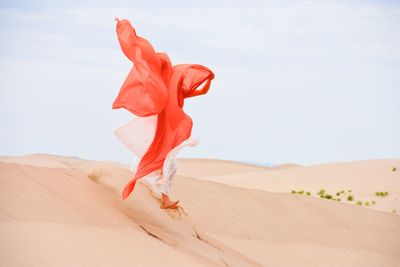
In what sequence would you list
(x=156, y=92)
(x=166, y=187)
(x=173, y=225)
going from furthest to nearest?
(x=173, y=225) → (x=166, y=187) → (x=156, y=92)

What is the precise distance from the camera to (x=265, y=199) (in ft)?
55.5

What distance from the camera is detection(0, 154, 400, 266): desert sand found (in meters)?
9.58

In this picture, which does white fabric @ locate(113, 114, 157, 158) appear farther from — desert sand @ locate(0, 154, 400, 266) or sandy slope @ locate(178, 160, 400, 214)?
sandy slope @ locate(178, 160, 400, 214)

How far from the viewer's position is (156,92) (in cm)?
1052

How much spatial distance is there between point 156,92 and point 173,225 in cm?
278

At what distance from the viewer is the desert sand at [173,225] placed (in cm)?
958

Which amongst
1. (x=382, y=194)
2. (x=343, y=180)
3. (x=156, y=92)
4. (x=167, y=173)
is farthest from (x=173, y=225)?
(x=343, y=180)

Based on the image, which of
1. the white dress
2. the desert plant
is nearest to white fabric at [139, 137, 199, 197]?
the white dress

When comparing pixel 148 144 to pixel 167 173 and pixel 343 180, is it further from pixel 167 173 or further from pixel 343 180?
pixel 343 180

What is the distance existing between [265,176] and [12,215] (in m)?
24.3

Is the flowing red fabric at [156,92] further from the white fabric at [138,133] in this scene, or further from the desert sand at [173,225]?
the desert sand at [173,225]

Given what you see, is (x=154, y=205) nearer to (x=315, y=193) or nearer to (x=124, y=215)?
(x=124, y=215)

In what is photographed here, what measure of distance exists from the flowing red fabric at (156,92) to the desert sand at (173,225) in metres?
0.81

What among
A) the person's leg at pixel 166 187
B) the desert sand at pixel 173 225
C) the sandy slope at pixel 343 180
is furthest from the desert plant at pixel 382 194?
the person's leg at pixel 166 187
